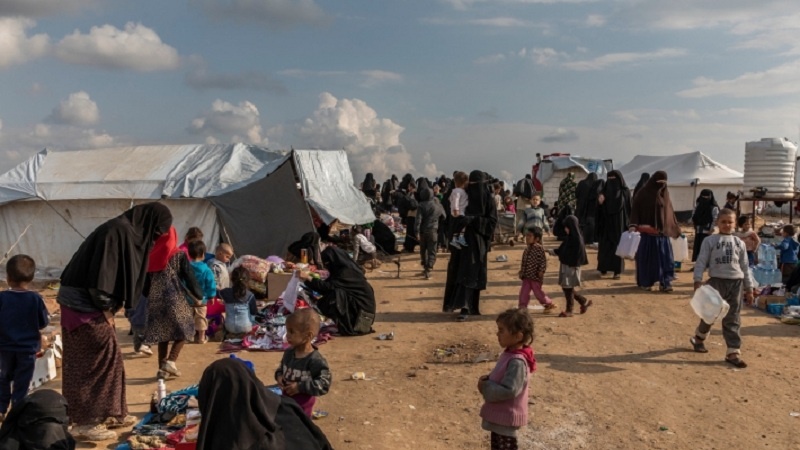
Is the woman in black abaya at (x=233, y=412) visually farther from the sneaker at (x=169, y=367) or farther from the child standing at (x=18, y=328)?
the sneaker at (x=169, y=367)

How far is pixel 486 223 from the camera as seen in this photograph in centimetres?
845

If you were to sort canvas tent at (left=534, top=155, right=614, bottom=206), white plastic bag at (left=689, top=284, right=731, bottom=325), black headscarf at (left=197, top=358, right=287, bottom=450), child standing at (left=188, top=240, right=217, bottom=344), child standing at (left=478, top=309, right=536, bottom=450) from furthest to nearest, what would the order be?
canvas tent at (left=534, top=155, right=614, bottom=206)
child standing at (left=188, top=240, right=217, bottom=344)
white plastic bag at (left=689, top=284, right=731, bottom=325)
child standing at (left=478, top=309, right=536, bottom=450)
black headscarf at (left=197, top=358, right=287, bottom=450)

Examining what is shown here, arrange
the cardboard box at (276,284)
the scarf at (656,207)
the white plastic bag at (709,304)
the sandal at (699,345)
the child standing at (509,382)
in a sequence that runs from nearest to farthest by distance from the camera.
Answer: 1. the child standing at (509,382)
2. the white plastic bag at (709,304)
3. the sandal at (699,345)
4. the cardboard box at (276,284)
5. the scarf at (656,207)

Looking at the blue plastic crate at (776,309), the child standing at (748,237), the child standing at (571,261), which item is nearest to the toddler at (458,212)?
the child standing at (571,261)

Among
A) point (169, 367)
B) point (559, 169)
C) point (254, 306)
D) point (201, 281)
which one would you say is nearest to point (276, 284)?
point (254, 306)

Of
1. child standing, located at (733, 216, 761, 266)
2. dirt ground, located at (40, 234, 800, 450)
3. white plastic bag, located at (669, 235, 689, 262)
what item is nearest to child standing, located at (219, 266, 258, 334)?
dirt ground, located at (40, 234, 800, 450)

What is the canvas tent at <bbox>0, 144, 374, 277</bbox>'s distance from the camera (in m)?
12.9

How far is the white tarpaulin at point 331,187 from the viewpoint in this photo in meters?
13.4

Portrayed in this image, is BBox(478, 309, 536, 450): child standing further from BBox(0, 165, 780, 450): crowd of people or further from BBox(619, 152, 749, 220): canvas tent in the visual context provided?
BBox(619, 152, 749, 220): canvas tent

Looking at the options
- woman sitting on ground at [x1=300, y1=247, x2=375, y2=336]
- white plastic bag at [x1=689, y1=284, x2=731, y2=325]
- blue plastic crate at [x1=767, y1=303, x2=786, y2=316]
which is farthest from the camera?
blue plastic crate at [x1=767, y1=303, x2=786, y2=316]

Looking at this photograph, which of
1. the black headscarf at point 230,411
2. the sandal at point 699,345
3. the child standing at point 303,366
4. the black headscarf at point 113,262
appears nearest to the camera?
the black headscarf at point 230,411

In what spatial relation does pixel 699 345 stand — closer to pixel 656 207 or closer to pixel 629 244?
pixel 629 244

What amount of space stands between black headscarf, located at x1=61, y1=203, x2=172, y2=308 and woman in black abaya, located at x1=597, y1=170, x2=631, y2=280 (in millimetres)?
8711

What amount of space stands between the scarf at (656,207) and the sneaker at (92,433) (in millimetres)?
8118
